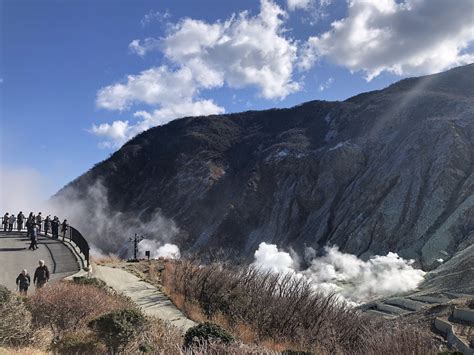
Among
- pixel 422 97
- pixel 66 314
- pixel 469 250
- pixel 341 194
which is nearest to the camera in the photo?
pixel 66 314

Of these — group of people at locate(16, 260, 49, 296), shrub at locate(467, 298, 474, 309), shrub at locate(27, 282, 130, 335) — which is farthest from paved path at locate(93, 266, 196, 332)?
shrub at locate(467, 298, 474, 309)

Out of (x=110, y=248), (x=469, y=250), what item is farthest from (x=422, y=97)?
(x=110, y=248)

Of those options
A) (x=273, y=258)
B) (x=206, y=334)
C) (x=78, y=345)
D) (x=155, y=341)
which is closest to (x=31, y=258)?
(x=78, y=345)

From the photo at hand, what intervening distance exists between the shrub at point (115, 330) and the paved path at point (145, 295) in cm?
455

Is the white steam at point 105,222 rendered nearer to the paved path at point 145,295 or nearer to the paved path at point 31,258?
the paved path at point 31,258

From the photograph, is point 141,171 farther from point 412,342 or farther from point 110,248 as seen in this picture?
point 412,342

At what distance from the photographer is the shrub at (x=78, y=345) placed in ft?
35.1

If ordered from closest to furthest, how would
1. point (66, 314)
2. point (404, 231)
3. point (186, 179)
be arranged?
point (66, 314) → point (404, 231) → point (186, 179)

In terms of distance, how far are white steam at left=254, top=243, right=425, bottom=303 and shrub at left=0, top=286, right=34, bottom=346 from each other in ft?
81.4

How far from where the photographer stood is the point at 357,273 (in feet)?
147

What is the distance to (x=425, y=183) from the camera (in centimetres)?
5278

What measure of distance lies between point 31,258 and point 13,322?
41.9 feet

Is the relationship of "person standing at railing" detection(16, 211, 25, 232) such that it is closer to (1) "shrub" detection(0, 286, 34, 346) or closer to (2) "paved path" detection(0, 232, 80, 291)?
(2) "paved path" detection(0, 232, 80, 291)

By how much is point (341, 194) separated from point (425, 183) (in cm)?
1211
